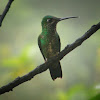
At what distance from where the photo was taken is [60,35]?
3.71ft

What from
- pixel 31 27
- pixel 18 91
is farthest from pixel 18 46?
pixel 18 91

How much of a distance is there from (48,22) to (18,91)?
47 centimetres

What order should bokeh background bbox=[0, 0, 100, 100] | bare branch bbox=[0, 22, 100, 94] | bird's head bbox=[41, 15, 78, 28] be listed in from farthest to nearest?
bokeh background bbox=[0, 0, 100, 100] < bird's head bbox=[41, 15, 78, 28] < bare branch bbox=[0, 22, 100, 94]

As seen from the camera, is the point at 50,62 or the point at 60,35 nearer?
the point at 50,62

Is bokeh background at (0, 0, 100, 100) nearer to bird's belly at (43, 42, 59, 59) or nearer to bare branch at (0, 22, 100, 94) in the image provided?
bird's belly at (43, 42, 59, 59)

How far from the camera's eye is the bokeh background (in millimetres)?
1096

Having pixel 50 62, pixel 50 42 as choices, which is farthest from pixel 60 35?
pixel 50 62

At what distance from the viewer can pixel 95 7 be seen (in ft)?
4.47

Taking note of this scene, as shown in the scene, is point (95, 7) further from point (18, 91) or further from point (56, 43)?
point (18, 91)

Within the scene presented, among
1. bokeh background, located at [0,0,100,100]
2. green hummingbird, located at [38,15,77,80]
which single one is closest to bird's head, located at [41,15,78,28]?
green hummingbird, located at [38,15,77,80]

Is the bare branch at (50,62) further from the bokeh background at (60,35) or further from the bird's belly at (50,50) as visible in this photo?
the bokeh background at (60,35)

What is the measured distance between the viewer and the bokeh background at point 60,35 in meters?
1.10

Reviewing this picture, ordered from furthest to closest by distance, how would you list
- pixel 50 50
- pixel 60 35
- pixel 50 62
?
pixel 60 35 → pixel 50 50 → pixel 50 62

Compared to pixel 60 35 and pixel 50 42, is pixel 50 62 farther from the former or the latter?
pixel 60 35
